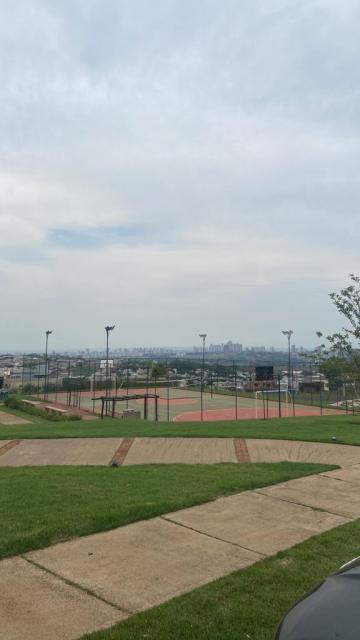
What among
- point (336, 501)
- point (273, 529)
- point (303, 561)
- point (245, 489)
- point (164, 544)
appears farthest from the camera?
point (245, 489)

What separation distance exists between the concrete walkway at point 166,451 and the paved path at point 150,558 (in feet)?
7.81

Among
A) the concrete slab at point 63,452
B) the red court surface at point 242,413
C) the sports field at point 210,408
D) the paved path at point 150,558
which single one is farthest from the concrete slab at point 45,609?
the red court surface at point 242,413

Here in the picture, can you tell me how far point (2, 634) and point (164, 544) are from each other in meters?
1.69

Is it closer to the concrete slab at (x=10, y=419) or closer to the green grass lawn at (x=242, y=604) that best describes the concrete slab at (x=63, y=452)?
the green grass lawn at (x=242, y=604)

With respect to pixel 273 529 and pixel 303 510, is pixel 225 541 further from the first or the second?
pixel 303 510

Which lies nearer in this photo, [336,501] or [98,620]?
[98,620]

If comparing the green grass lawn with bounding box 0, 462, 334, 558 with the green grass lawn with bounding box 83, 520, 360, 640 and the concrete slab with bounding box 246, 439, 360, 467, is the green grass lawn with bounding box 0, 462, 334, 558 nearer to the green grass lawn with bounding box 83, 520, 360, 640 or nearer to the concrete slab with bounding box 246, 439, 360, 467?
the concrete slab with bounding box 246, 439, 360, 467

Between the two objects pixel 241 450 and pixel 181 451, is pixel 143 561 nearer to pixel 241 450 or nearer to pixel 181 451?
pixel 181 451

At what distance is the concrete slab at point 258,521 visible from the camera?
458 centimetres

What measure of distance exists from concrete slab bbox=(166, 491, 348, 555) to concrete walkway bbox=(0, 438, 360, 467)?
2.75 m

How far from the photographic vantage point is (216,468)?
750cm

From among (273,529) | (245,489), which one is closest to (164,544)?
(273,529)

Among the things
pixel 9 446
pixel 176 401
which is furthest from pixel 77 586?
pixel 176 401

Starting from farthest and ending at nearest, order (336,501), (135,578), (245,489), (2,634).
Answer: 1. (245,489)
2. (336,501)
3. (135,578)
4. (2,634)
